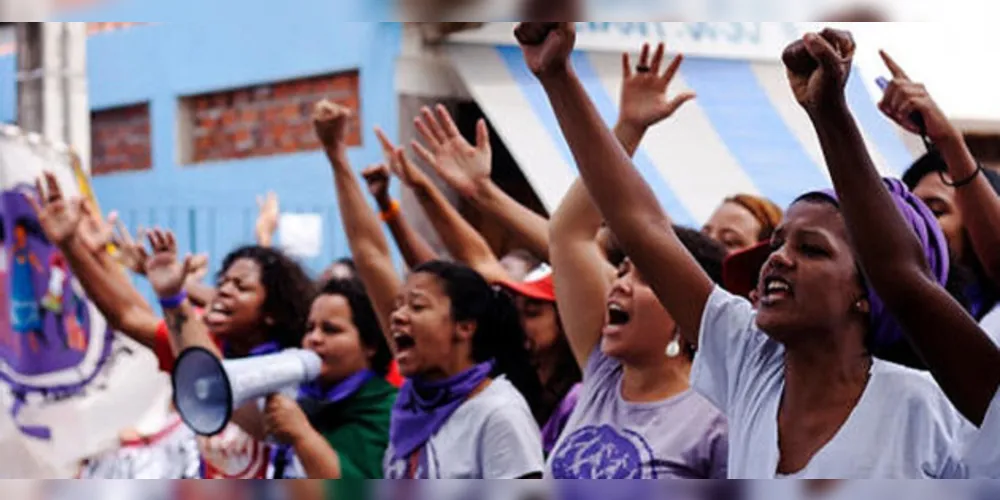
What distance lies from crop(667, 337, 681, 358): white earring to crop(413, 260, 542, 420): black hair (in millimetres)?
625

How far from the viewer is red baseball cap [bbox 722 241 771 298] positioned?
8.58ft

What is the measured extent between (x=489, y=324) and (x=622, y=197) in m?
A: 1.04

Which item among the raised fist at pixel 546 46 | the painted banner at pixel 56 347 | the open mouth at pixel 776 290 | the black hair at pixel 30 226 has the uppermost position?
the raised fist at pixel 546 46

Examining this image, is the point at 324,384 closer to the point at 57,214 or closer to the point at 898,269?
the point at 57,214

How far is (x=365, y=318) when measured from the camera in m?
3.83

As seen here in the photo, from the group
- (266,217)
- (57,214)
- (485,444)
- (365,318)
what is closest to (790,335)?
(485,444)

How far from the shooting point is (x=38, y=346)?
4945 mm

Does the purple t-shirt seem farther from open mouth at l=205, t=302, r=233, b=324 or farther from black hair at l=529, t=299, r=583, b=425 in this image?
open mouth at l=205, t=302, r=233, b=324

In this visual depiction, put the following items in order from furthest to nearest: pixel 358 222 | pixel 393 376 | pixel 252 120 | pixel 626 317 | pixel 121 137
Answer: pixel 252 120 → pixel 121 137 → pixel 393 376 → pixel 358 222 → pixel 626 317

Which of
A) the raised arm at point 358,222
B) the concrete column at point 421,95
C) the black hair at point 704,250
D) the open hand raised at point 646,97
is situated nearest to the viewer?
the open hand raised at point 646,97

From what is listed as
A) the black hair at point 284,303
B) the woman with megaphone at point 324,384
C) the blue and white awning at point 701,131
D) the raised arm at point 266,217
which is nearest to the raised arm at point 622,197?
the blue and white awning at point 701,131

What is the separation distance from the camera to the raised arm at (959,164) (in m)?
2.43

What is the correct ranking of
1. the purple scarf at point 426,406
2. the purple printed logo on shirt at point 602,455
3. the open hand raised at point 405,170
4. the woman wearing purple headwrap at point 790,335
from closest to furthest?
1. the woman wearing purple headwrap at point 790,335
2. the purple printed logo on shirt at point 602,455
3. the purple scarf at point 426,406
4. the open hand raised at point 405,170

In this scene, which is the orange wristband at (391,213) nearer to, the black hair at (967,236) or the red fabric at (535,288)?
the red fabric at (535,288)
